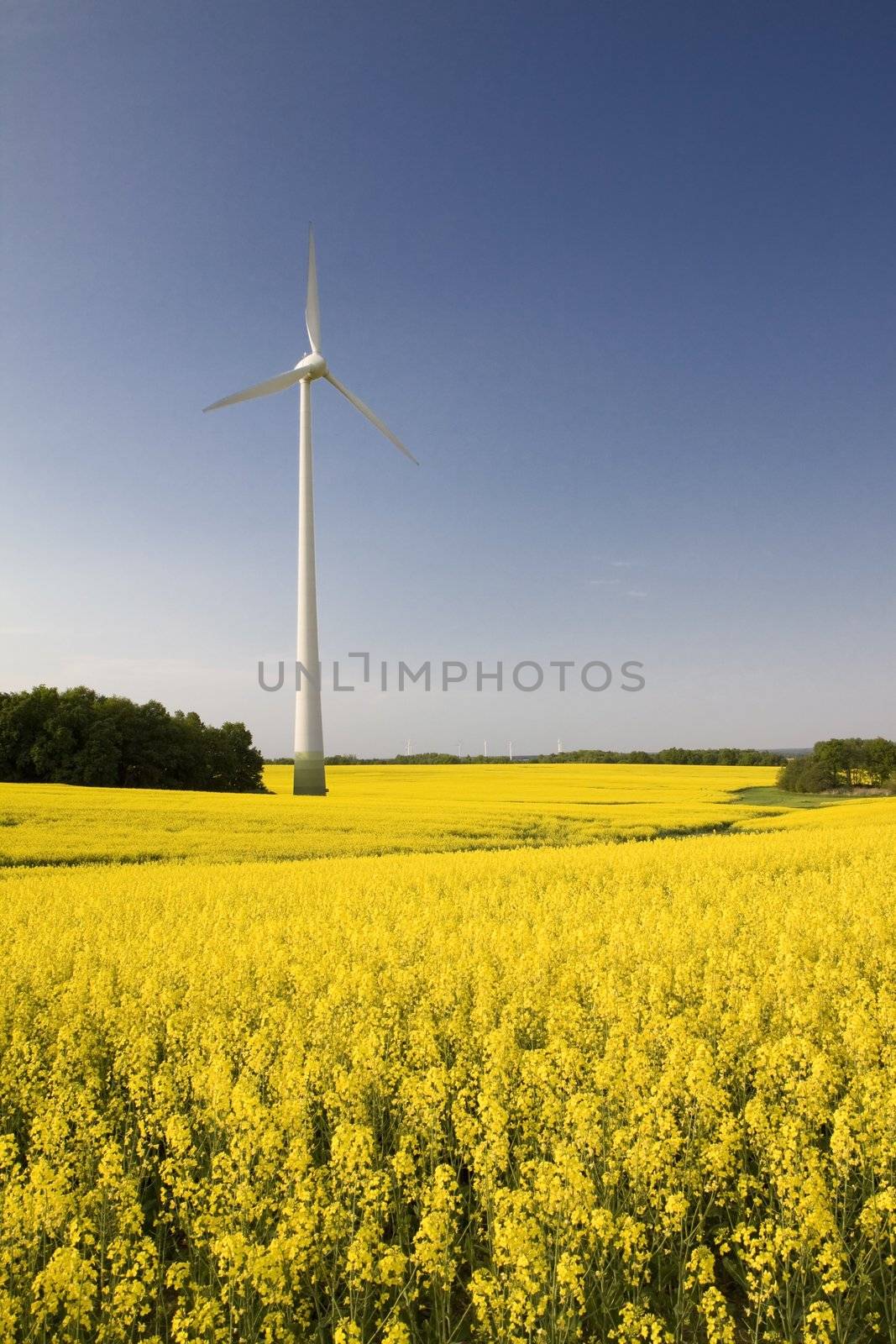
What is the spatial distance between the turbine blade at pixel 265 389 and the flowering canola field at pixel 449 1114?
28.0m

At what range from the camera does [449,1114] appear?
6.05 meters

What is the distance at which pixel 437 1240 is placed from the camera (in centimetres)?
352

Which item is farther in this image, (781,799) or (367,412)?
(781,799)

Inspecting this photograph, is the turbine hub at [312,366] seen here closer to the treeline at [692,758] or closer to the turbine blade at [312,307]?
the turbine blade at [312,307]

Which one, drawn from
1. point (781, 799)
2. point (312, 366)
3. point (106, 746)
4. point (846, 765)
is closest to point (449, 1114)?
point (312, 366)

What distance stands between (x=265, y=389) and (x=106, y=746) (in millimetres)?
26068

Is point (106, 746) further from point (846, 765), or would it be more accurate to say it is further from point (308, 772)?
point (846, 765)

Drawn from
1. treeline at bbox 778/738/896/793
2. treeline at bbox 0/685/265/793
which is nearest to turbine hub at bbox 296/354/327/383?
treeline at bbox 0/685/265/793

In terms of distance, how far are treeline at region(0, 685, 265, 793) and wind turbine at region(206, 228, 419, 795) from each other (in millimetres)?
16961

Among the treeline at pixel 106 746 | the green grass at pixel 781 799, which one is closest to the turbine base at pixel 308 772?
the treeline at pixel 106 746

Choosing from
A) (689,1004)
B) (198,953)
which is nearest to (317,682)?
(198,953)

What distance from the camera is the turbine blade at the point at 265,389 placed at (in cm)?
3783

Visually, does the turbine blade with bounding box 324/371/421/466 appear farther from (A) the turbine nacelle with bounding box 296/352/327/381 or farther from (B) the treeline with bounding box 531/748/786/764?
(B) the treeline with bounding box 531/748/786/764

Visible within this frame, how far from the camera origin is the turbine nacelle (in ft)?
137
